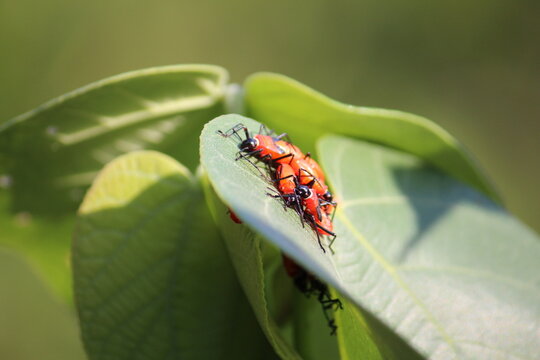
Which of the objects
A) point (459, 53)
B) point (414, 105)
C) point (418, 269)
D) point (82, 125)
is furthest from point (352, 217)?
point (459, 53)

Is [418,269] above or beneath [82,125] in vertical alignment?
beneath

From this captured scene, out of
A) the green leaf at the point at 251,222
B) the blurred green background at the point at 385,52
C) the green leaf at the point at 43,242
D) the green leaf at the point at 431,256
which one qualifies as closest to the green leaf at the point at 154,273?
the green leaf at the point at 251,222

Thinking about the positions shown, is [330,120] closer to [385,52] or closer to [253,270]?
[253,270]

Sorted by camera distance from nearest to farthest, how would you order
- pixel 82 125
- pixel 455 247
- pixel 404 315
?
pixel 404 315
pixel 82 125
pixel 455 247

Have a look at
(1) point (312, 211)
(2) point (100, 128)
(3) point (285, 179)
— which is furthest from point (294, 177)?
(2) point (100, 128)

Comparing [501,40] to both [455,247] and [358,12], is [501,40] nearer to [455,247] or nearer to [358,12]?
[358,12]

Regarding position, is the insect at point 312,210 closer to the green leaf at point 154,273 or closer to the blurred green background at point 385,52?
the green leaf at point 154,273
